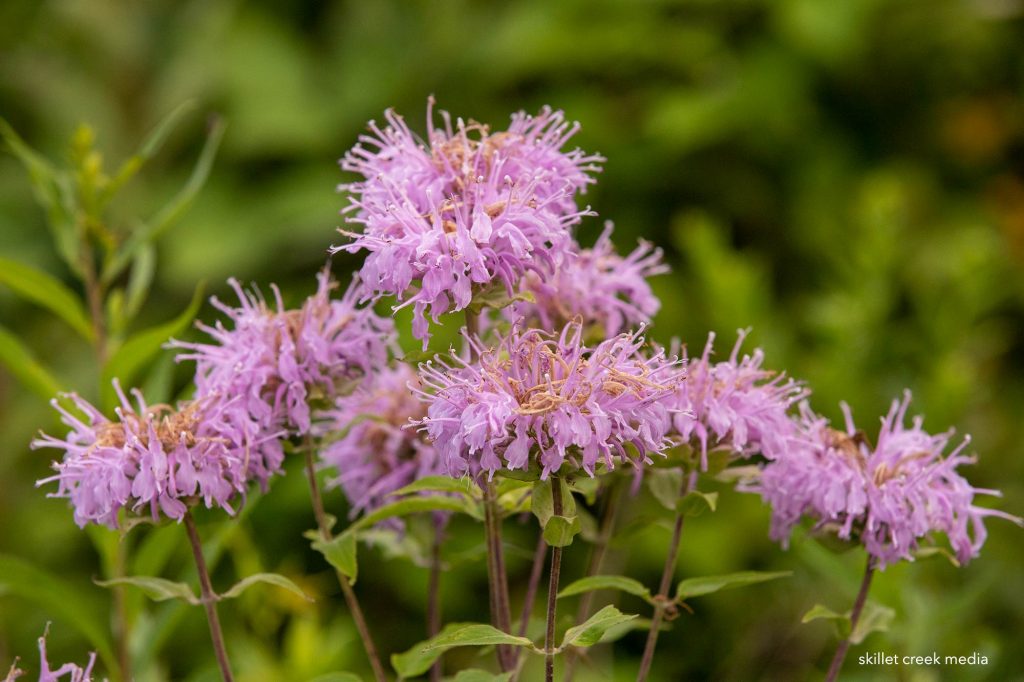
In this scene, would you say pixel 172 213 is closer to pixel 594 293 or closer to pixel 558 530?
pixel 594 293

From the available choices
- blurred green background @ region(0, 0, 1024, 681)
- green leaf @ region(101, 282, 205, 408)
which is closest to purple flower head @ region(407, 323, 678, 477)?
green leaf @ region(101, 282, 205, 408)

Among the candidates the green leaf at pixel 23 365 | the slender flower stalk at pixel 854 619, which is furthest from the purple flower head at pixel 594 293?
the green leaf at pixel 23 365

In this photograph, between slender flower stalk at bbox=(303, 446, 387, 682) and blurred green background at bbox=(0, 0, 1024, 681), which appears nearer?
slender flower stalk at bbox=(303, 446, 387, 682)

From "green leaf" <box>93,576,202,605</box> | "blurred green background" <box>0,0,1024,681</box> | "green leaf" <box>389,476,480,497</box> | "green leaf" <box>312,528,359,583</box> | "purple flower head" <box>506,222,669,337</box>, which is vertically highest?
"blurred green background" <box>0,0,1024,681</box>

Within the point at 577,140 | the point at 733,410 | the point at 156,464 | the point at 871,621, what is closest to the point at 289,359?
the point at 156,464

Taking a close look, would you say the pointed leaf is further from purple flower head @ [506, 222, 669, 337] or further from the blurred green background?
the blurred green background

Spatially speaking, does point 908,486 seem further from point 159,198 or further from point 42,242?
point 42,242

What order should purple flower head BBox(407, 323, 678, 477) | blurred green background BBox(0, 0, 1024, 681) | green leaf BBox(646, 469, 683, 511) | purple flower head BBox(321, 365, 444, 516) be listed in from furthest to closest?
blurred green background BBox(0, 0, 1024, 681)
purple flower head BBox(321, 365, 444, 516)
green leaf BBox(646, 469, 683, 511)
purple flower head BBox(407, 323, 678, 477)

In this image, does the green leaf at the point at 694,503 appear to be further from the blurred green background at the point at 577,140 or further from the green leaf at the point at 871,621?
the blurred green background at the point at 577,140
